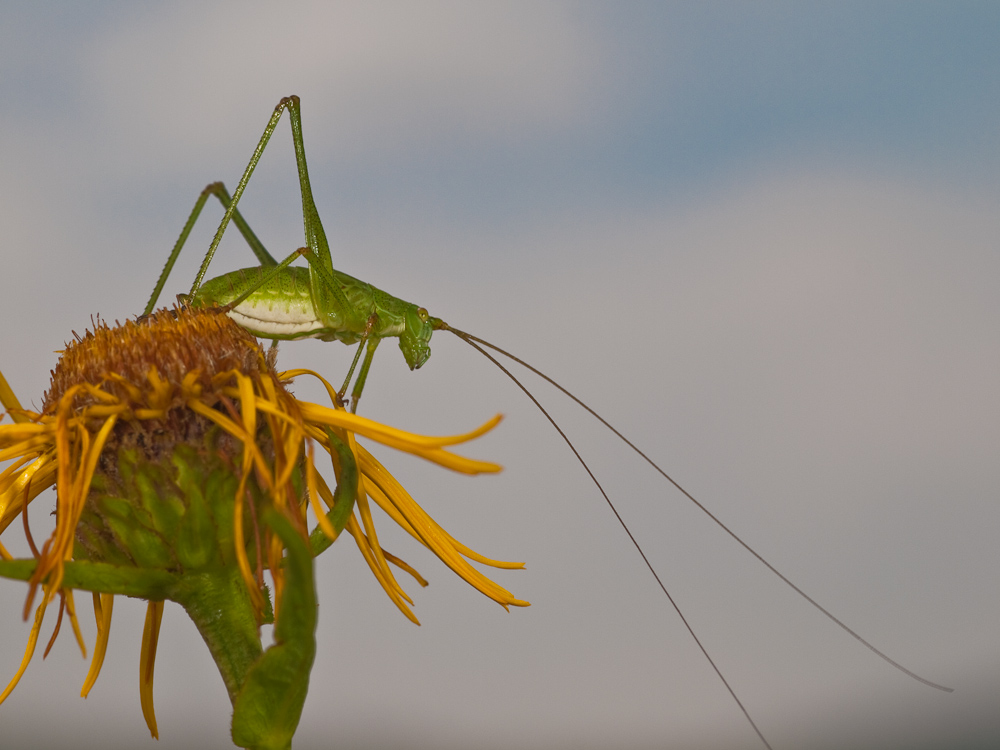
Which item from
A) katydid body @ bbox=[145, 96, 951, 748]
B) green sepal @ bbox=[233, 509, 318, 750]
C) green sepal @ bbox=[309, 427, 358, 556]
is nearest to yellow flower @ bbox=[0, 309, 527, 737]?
green sepal @ bbox=[309, 427, 358, 556]

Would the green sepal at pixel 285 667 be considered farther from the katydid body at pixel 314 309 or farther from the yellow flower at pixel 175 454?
the katydid body at pixel 314 309

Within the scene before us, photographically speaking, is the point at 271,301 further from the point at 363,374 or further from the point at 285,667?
the point at 285,667

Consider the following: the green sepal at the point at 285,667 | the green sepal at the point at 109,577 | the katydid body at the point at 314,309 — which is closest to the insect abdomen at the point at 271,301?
the katydid body at the point at 314,309

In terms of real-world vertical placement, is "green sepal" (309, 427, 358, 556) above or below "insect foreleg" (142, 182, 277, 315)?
below

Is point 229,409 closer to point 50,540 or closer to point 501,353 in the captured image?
point 50,540

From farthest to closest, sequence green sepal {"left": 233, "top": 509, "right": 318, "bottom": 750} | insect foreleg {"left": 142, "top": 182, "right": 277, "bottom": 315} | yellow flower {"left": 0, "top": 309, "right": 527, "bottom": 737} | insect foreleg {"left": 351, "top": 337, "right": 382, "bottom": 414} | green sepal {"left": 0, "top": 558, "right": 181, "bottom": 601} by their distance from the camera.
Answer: insect foreleg {"left": 351, "top": 337, "right": 382, "bottom": 414}
insect foreleg {"left": 142, "top": 182, "right": 277, "bottom": 315}
yellow flower {"left": 0, "top": 309, "right": 527, "bottom": 737}
green sepal {"left": 0, "top": 558, "right": 181, "bottom": 601}
green sepal {"left": 233, "top": 509, "right": 318, "bottom": 750}

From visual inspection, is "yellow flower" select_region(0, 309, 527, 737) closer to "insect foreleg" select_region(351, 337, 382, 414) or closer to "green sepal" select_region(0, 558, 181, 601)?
"green sepal" select_region(0, 558, 181, 601)

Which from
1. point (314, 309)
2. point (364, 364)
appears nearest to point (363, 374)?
point (364, 364)
